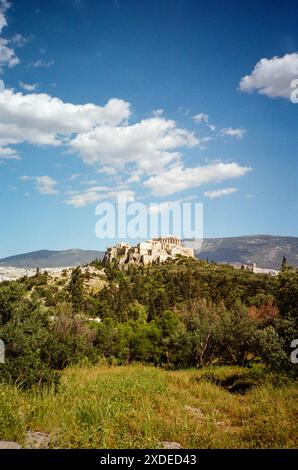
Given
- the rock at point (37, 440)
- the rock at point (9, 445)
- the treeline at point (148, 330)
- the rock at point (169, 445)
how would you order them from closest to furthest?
the rock at point (9, 445) < the rock at point (37, 440) < the rock at point (169, 445) < the treeline at point (148, 330)

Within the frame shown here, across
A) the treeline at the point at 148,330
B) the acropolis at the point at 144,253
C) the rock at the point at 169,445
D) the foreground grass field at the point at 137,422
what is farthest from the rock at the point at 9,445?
the acropolis at the point at 144,253

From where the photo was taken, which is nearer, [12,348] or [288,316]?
[12,348]

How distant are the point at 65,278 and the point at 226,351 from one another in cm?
9588

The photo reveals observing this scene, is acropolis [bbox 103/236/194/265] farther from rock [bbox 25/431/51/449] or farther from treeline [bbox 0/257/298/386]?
rock [bbox 25/431/51/449]

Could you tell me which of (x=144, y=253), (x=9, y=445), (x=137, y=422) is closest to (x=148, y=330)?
(x=137, y=422)

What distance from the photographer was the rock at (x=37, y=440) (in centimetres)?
568

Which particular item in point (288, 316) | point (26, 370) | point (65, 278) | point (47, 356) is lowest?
point (65, 278)

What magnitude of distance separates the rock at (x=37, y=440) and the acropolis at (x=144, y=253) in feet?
454

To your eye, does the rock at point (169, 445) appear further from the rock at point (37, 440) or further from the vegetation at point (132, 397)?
the rock at point (37, 440)

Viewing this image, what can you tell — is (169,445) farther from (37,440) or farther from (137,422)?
(37,440)
